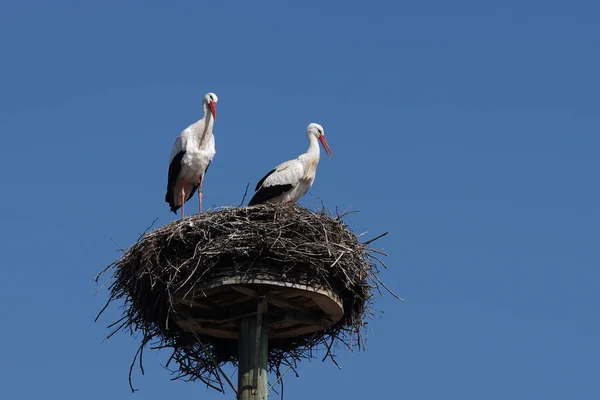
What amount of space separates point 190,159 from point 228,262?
4160mm

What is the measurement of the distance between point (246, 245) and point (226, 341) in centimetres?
184

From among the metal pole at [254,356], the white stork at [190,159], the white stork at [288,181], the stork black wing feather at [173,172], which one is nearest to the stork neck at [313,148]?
the white stork at [288,181]

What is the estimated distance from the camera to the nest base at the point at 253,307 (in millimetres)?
11914

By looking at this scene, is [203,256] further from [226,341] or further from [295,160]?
[295,160]

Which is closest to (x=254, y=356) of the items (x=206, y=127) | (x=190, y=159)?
(x=190, y=159)

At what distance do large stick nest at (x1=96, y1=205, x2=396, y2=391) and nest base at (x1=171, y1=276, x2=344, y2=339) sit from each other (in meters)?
0.09

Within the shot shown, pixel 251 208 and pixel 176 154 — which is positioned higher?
pixel 176 154

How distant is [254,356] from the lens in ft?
40.8

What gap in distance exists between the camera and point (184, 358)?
12.9 metres

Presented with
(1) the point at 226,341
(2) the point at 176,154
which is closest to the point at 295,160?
(2) the point at 176,154

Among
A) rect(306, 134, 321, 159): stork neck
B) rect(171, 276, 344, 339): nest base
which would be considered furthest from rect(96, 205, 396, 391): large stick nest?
rect(306, 134, 321, 159): stork neck

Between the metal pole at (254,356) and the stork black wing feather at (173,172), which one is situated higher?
the stork black wing feather at (173,172)

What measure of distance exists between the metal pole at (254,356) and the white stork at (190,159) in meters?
3.55

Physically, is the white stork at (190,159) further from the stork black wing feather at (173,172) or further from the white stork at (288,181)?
the white stork at (288,181)
